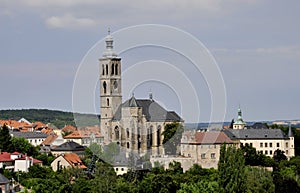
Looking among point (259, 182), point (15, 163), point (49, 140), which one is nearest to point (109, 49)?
point (49, 140)

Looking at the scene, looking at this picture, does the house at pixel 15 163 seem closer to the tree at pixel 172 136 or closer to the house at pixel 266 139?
the tree at pixel 172 136

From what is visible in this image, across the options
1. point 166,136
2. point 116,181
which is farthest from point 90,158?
point 116,181

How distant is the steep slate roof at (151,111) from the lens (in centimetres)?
7125

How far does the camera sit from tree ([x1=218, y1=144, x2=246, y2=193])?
39.7 meters

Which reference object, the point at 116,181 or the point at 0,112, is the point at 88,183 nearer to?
the point at 116,181

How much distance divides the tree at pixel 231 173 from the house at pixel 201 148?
63.3ft

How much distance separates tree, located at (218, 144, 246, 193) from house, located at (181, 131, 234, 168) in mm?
19306

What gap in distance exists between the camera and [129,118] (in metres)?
70.9

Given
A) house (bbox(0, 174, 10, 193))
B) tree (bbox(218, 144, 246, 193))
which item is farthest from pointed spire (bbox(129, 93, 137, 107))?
tree (bbox(218, 144, 246, 193))

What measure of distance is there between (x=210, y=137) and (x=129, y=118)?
11126 millimetres

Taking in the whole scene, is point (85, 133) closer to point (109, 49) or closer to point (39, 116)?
point (109, 49)

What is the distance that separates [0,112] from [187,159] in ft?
402

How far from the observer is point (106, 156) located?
204 feet

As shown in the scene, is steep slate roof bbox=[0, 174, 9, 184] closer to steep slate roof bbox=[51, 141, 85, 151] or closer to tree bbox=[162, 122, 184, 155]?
tree bbox=[162, 122, 184, 155]
